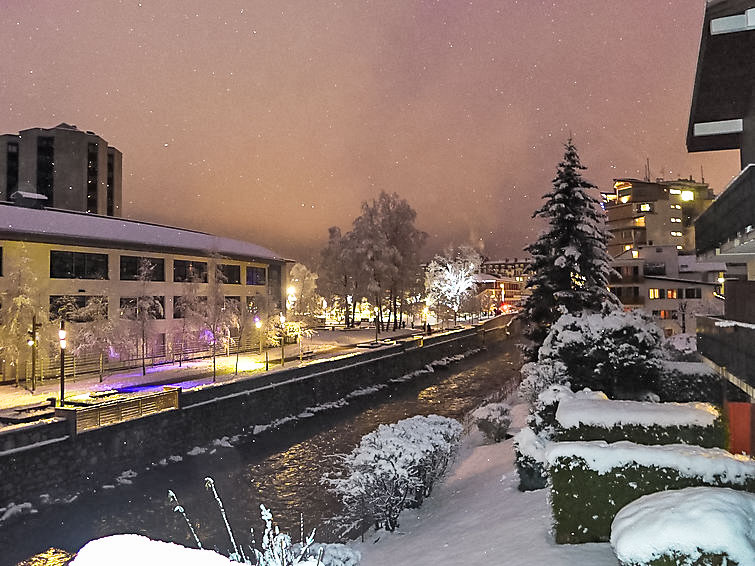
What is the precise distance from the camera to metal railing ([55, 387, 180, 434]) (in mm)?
18781

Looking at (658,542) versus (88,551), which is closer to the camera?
(88,551)

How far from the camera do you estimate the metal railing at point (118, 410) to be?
18781 mm

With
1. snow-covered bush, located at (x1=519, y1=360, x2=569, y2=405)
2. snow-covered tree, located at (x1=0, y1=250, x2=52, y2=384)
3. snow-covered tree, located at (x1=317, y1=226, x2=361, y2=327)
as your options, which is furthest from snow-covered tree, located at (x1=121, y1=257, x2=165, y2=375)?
snow-covered tree, located at (x1=317, y1=226, x2=361, y2=327)

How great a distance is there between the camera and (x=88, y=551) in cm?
344

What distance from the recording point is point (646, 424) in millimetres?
9383

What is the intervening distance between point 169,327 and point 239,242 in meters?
13.6

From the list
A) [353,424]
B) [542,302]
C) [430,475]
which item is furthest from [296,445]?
[542,302]

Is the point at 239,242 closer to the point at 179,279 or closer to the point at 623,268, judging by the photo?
the point at 179,279

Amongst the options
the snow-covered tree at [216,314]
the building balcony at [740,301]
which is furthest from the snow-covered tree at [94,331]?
the building balcony at [740,301]

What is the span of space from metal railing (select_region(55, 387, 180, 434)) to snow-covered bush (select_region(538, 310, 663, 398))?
15.6 m

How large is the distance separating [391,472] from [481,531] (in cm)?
367

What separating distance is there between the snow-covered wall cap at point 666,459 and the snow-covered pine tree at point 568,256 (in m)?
17.3

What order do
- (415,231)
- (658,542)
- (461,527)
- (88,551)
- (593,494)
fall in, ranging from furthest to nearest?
(415,231)
(461,527)
(593,494)
(658,542)
(88,551)

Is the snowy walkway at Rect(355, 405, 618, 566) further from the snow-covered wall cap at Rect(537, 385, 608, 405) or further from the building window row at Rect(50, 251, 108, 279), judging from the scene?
the building window row at Rect(50, 251, 108, 279)
